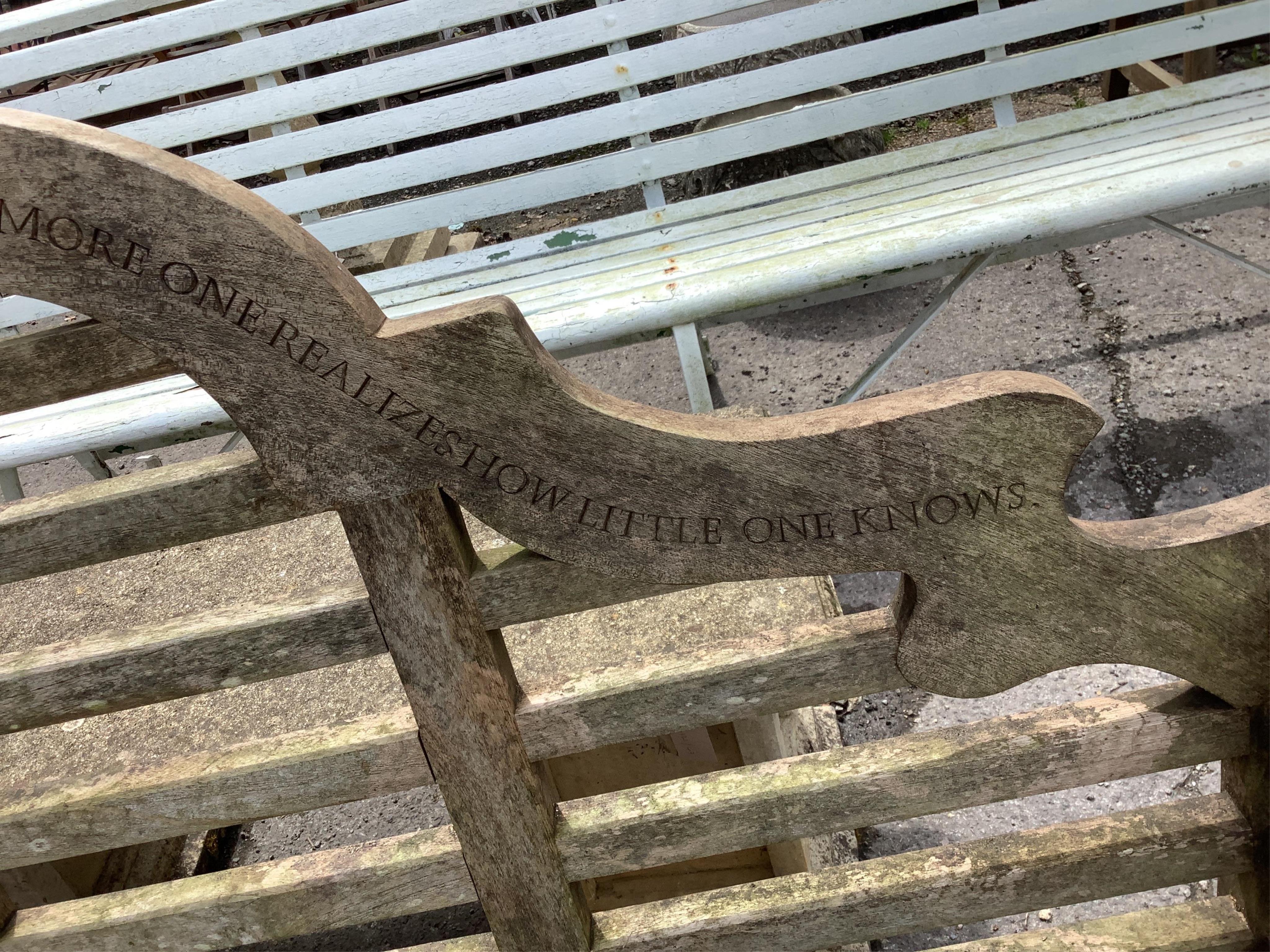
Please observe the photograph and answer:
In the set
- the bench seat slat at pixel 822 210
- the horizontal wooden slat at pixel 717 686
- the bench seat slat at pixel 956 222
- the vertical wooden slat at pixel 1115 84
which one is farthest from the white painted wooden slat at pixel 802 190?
the horizontal wooden slat at pixel 717 686

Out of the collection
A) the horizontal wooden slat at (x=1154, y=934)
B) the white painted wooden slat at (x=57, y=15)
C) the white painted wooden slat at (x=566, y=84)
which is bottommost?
the horizontal wooden slat at (x=1154, y=934)

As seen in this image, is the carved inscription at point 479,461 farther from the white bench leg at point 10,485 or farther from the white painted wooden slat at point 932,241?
the white bench leg at point 10,485

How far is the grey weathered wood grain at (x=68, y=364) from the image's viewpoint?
964mm

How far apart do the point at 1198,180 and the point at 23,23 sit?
119 inches

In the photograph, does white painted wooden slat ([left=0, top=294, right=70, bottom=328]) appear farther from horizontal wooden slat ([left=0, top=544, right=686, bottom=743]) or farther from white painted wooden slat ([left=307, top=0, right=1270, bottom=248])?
horizontal wooden slat ([left=0, top=544, right=686, bottom=743])

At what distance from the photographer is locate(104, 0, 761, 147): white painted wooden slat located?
2727mm

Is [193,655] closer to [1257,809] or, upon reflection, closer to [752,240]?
[1257,809]

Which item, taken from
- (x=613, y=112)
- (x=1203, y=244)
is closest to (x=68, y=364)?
(x=613, y=112)

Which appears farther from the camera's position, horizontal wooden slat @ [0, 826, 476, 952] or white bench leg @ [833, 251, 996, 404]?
white bench leg @ [833, 251, 996, 404]

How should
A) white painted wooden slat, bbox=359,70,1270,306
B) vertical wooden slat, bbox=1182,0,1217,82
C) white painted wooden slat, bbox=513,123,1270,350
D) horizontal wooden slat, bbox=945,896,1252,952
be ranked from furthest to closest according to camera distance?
vertical wooden slat, bbox=1182,0,1217,82 < white painted wooden slat, bbox=359,70,1270,306 < white painted wooden slat, bbox=513,123,1270,350 < horizontal wooden slat, bbox=945,896,1252,952

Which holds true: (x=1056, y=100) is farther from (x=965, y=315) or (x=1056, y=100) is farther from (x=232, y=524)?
(x=232, y=524)

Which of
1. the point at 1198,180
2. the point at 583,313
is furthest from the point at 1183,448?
the point at 583,313

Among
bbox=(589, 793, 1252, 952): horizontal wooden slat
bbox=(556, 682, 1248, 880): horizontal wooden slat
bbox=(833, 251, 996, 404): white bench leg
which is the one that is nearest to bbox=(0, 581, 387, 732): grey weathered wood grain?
bbox=(556, 682, 1248, 880): horizontal wooden slat

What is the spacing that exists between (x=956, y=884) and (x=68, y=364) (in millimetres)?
1184
